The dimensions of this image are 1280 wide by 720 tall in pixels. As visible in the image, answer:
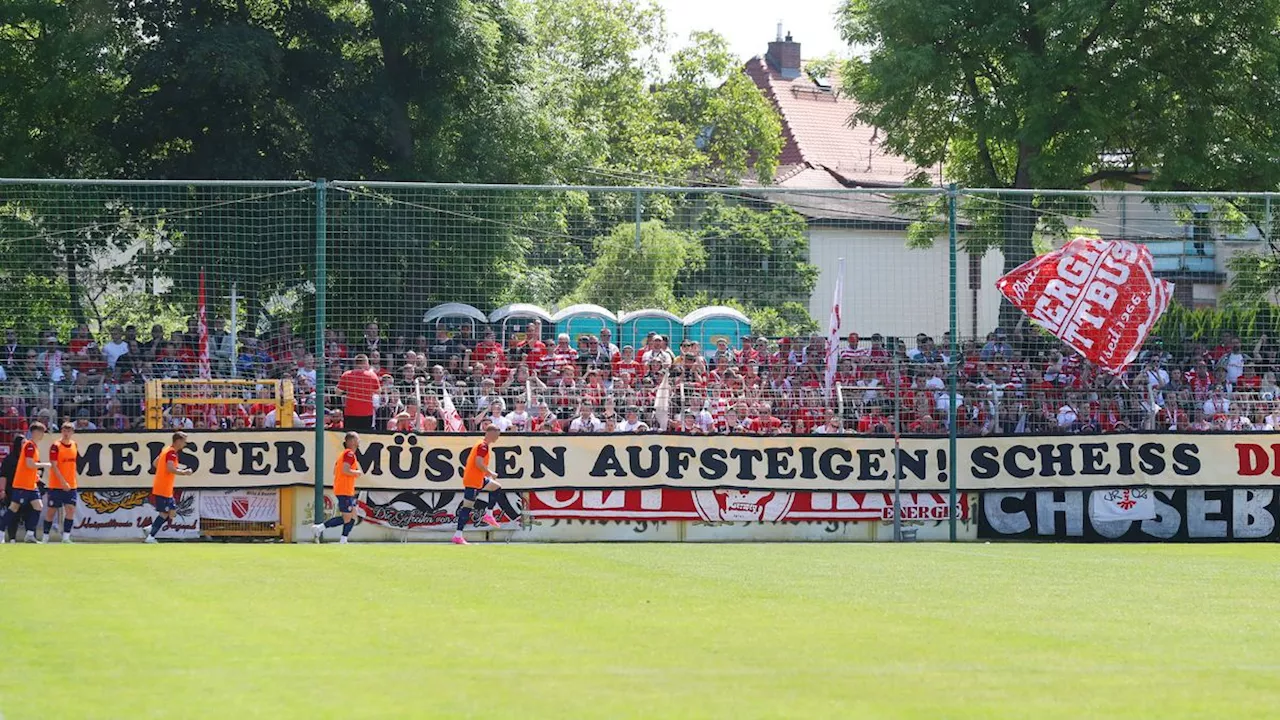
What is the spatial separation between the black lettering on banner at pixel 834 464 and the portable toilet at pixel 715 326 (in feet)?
6.06

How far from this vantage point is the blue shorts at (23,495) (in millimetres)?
19656

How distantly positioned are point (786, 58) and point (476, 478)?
68454 millimetres

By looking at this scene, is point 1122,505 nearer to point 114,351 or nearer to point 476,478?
point 476,478

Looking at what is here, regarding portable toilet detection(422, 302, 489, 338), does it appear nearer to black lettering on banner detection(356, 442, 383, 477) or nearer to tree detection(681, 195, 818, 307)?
black lettering on banner detection(356, 442, 383, 477)

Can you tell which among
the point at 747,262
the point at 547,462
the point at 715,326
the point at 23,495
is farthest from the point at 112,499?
the point at 747,262

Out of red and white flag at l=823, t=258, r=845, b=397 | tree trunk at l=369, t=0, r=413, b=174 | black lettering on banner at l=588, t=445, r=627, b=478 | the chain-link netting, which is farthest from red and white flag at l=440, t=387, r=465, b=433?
tree trunk at l=369, t=0, r=413, b=174

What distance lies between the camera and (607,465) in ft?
68.2

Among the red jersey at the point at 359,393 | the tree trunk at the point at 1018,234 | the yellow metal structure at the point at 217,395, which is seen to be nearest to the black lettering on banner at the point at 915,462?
the tree trunk at the point at 1018,234

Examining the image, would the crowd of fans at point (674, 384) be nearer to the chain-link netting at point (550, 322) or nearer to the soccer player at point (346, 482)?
the chain-link netting at point (550, 322)

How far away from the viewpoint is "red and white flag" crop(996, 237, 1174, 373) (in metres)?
20.5
